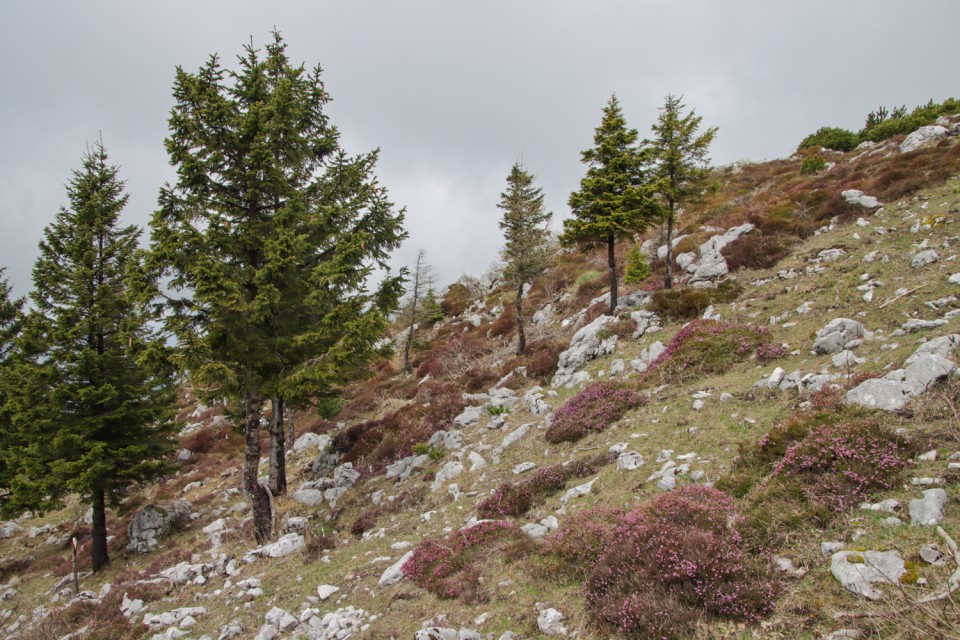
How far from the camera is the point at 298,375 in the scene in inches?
455

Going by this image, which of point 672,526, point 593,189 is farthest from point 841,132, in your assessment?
point 672,526

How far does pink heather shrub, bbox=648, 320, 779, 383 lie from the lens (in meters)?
11.8

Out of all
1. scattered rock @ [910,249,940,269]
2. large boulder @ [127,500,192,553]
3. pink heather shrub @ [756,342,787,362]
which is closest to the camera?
pink heather shrub @ [756,342,787,362]

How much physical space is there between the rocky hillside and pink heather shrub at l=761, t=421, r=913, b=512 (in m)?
0.03

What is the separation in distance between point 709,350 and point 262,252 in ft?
45.0

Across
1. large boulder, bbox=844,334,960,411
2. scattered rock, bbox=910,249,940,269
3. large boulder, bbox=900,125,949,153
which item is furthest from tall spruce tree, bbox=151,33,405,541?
large boulder, bbox=900,125,949,153

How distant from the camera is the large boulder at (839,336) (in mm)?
9484

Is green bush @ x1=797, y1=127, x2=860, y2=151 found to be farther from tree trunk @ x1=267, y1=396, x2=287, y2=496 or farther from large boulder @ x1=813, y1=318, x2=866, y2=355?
tree trunk @ x1=267, y1=396, x2=287, y2=496

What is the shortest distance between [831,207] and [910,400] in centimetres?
2043

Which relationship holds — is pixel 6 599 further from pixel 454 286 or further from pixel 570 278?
pixel 454 286

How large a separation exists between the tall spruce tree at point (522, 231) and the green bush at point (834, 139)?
4015 centimetres

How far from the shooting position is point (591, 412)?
1189cm

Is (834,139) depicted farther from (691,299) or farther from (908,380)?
(908,380)

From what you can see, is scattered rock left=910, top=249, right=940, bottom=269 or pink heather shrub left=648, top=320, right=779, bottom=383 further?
scattered rock left=910, top=249, right=940, bottom=269
